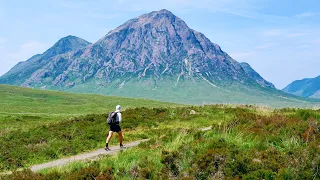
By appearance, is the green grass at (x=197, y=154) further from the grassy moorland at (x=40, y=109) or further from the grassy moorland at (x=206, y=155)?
the grassy moorland at (x=40, y=109)

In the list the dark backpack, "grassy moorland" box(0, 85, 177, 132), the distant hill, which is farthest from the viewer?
the distant hill

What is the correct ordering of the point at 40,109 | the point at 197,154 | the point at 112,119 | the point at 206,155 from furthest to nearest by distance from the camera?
the point at 40,109 < the point at 112,119 < the point at 197,154 < the point at 206,155

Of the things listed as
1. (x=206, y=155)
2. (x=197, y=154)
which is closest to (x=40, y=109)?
(x=197, y=154)

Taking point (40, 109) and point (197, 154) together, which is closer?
point (197, 154)

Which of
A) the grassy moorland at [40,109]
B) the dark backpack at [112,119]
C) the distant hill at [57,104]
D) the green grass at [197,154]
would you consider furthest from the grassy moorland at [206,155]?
the distant hill at [57,104]

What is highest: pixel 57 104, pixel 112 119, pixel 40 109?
pixel 112 119

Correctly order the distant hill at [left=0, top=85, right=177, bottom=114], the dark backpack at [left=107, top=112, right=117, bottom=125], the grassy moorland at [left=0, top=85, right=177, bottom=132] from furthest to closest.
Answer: the distant hill at [left=0, top=85, right=177, bottom=114], the grassy moorland at [left=0, top=85, right=177, bottom=132], the dark backpack at [left=107, top=112, right=117, bottom=125]

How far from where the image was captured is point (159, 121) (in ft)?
105

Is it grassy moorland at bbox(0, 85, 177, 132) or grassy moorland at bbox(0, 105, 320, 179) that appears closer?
grassy moorland at bbox(0, 105, 320, 179)

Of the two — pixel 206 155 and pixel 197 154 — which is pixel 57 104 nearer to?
pixel 197 154

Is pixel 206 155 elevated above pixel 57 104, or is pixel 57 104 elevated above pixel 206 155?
pixel 206 155

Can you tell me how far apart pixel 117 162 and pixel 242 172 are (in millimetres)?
5040

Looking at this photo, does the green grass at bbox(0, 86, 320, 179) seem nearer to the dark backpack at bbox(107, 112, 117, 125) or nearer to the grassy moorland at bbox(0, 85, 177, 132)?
the dark backpack at bbox(107, 112, 117, 125)

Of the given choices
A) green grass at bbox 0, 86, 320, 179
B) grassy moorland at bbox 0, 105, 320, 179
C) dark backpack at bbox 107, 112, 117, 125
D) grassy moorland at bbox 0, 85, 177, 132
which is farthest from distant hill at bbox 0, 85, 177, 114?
grassy moorland at bbox 0, 105, 320, 179
